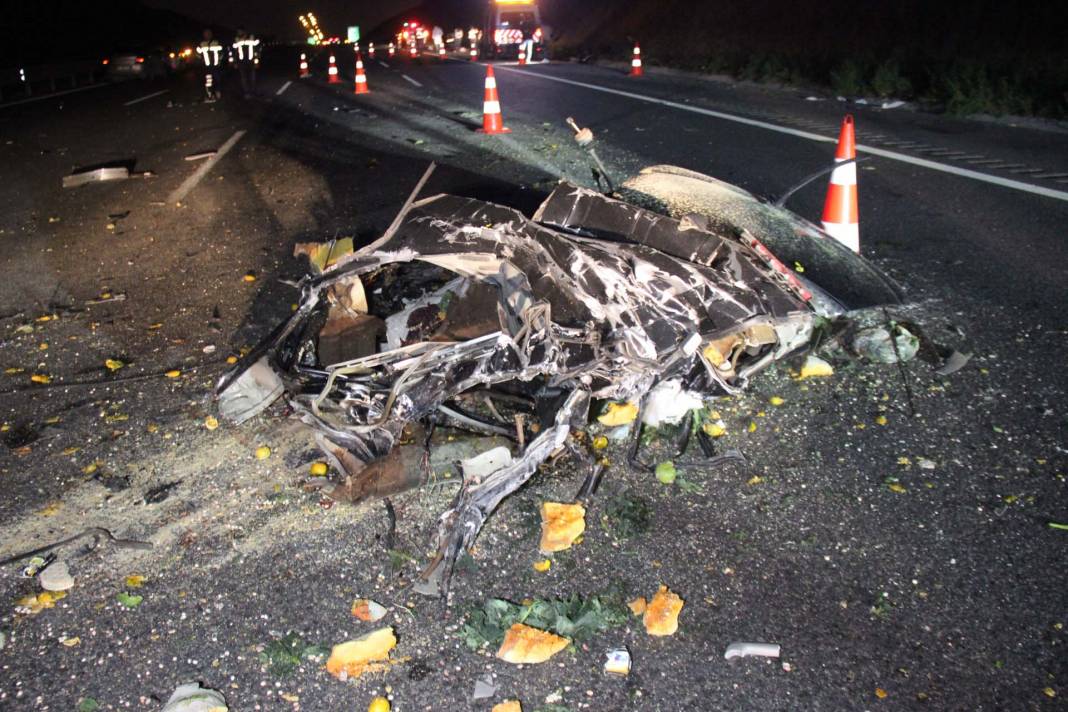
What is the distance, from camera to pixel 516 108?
13.1 m

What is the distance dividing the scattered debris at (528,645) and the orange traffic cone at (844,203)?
11.4 feet

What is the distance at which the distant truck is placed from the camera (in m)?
27.7

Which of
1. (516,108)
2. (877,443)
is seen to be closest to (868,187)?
(877,443)

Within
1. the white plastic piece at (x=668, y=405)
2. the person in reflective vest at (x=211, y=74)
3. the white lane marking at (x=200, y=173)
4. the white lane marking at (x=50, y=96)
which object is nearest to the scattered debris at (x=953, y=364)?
the white plastic piece at (x=668, y=405)

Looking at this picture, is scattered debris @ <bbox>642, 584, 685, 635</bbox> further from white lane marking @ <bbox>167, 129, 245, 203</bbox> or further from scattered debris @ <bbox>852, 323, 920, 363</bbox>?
white lane marking @ <bbox>167, 129, 245, 203</bbox>

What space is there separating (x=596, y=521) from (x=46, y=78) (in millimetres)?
25698

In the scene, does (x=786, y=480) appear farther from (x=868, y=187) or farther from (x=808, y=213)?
(x=868, y=187)

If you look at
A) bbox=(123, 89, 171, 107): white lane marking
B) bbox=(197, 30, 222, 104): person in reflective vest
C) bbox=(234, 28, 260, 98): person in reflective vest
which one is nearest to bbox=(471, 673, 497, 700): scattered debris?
bbox=(197, 30, 222, 104): person in reflective vest

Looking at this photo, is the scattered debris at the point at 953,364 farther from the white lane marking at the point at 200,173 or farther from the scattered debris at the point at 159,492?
the white lane marking at the point at 200,173

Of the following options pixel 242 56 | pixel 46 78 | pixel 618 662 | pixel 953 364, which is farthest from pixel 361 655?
pixel 46 78

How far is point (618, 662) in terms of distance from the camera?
234 centimetres

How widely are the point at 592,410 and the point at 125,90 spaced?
22.5 m

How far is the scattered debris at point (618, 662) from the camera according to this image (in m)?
2.32

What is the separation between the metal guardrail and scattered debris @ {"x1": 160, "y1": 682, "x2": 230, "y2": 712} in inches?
865
